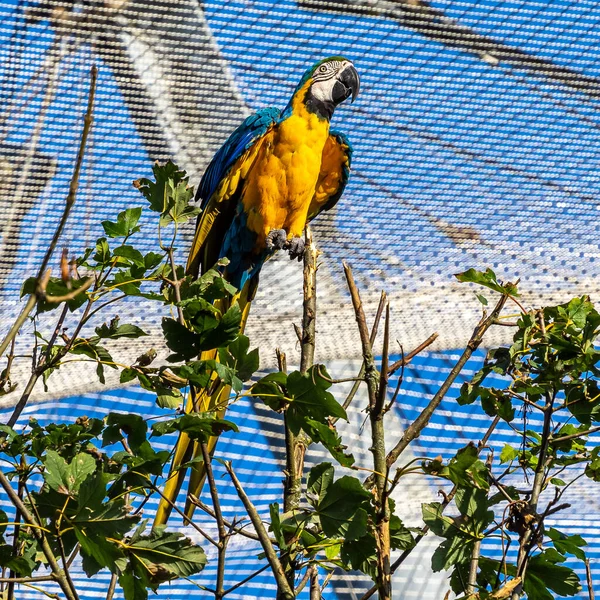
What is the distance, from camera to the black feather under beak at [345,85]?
1479mm

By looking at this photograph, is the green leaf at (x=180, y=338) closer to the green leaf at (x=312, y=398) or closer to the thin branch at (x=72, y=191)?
the green leaf at (x=312, y=398)

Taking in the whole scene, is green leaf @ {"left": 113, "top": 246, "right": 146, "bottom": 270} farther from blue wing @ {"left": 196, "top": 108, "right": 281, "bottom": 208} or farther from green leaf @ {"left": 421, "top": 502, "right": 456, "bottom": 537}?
blue wing @ {"left": 196, "top": 108, "right": 281, "bottom": 208}

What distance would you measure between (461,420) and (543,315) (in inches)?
42.1

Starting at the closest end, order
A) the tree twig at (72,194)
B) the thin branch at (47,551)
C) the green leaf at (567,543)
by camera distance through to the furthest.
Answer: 1. the tree twig at (72,194)
2. the thin branch at (47,551)
3. the green leaf at (567,543)

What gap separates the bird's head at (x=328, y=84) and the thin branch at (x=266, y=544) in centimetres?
98

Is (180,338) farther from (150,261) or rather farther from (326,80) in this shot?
(326,80)

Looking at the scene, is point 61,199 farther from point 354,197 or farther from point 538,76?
point 538,76

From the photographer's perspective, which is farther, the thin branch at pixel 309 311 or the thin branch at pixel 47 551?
the thin branch at pixel 309 311

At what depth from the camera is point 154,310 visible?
158 cm

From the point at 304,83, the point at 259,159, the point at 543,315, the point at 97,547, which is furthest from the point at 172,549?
the point at 304,83

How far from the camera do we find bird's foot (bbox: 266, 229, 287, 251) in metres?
1.42

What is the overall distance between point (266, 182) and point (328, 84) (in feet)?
0.73

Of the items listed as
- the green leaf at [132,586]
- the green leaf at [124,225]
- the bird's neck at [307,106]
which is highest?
the bird's neck at [307,106]

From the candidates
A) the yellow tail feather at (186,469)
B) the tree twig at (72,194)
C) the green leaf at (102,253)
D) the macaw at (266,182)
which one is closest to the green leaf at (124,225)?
the green leaf at (102,253)
